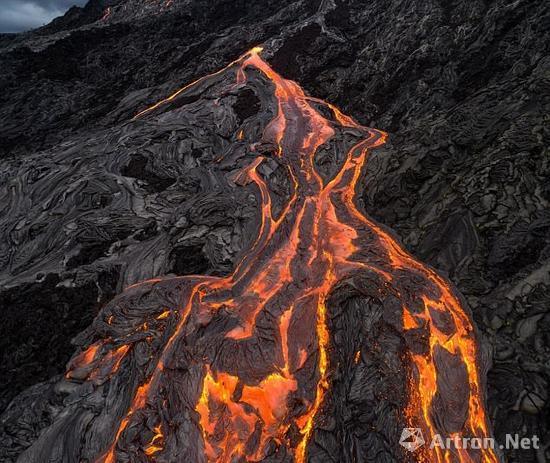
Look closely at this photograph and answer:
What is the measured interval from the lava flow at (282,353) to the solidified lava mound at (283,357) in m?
0.04

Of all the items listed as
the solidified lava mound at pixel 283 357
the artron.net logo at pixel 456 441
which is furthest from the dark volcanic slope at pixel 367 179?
the solidified lava mound at pixel 283 357

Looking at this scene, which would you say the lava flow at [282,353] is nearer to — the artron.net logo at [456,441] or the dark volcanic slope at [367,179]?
the artron.net logo at [456,441]

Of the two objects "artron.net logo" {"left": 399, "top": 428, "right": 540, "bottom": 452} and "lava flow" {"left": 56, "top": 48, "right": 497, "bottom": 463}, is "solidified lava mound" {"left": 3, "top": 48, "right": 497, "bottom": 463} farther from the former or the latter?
"artron.net logo" {"left": 399, "top": 428, "right": 540, "bottom": 452}

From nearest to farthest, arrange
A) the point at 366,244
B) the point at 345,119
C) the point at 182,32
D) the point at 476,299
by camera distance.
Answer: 1. the point at 476,299
2. the point at 366,244
3. the point at 345,119
4. the point at 182,32

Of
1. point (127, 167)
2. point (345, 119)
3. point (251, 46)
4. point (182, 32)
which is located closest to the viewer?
point (127, 167)

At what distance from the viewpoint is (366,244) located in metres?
17.7

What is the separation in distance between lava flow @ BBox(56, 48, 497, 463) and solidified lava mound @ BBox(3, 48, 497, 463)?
4 cm

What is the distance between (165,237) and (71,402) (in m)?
8.69

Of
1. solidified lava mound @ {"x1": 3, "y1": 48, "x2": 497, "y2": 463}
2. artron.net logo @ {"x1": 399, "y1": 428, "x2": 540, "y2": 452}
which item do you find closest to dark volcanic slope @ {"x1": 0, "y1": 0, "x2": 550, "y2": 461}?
artron.net logo @ {"x1": 399, "y1": 428, "x2": 540, "y2": 452}

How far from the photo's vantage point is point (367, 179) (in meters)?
21.1

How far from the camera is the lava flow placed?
11.8 meters

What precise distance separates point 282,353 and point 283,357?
6.4 inches

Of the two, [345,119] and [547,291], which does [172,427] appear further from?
[345,119]

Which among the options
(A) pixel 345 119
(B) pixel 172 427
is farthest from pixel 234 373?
(A) pixel 345 119
